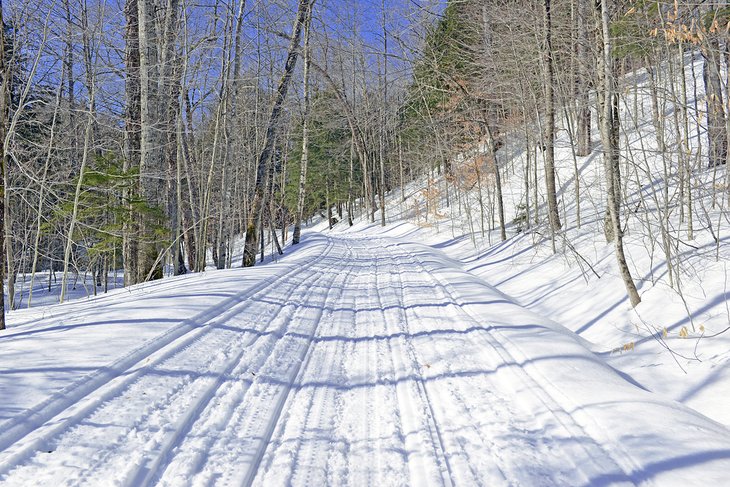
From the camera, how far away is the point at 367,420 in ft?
10.8

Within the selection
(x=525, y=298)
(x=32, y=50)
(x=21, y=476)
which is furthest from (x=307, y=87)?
(x=21, y=476)

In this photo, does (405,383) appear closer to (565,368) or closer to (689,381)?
(565,368)

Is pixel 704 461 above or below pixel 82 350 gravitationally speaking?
below

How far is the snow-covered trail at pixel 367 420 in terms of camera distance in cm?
258

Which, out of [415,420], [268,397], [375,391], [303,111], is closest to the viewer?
[415,420]

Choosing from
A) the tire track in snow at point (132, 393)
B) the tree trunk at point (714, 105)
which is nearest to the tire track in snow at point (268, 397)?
the tire track in snow at point (132, 393)

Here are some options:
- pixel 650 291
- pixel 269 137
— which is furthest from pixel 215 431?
pixel 269 137

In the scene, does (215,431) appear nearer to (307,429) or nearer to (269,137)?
(307,429)

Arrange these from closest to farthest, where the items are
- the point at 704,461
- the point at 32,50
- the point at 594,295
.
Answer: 1. the point at 704,461
2. the point at 594,295
3. the point at 32,50

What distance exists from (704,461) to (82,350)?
5175 millimetres

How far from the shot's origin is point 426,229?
25094 mm

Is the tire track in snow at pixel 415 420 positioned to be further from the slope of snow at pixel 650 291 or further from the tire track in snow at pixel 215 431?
the slope of snow at pixel 650 291

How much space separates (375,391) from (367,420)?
54 cm

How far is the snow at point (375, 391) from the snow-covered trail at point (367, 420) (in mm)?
14
